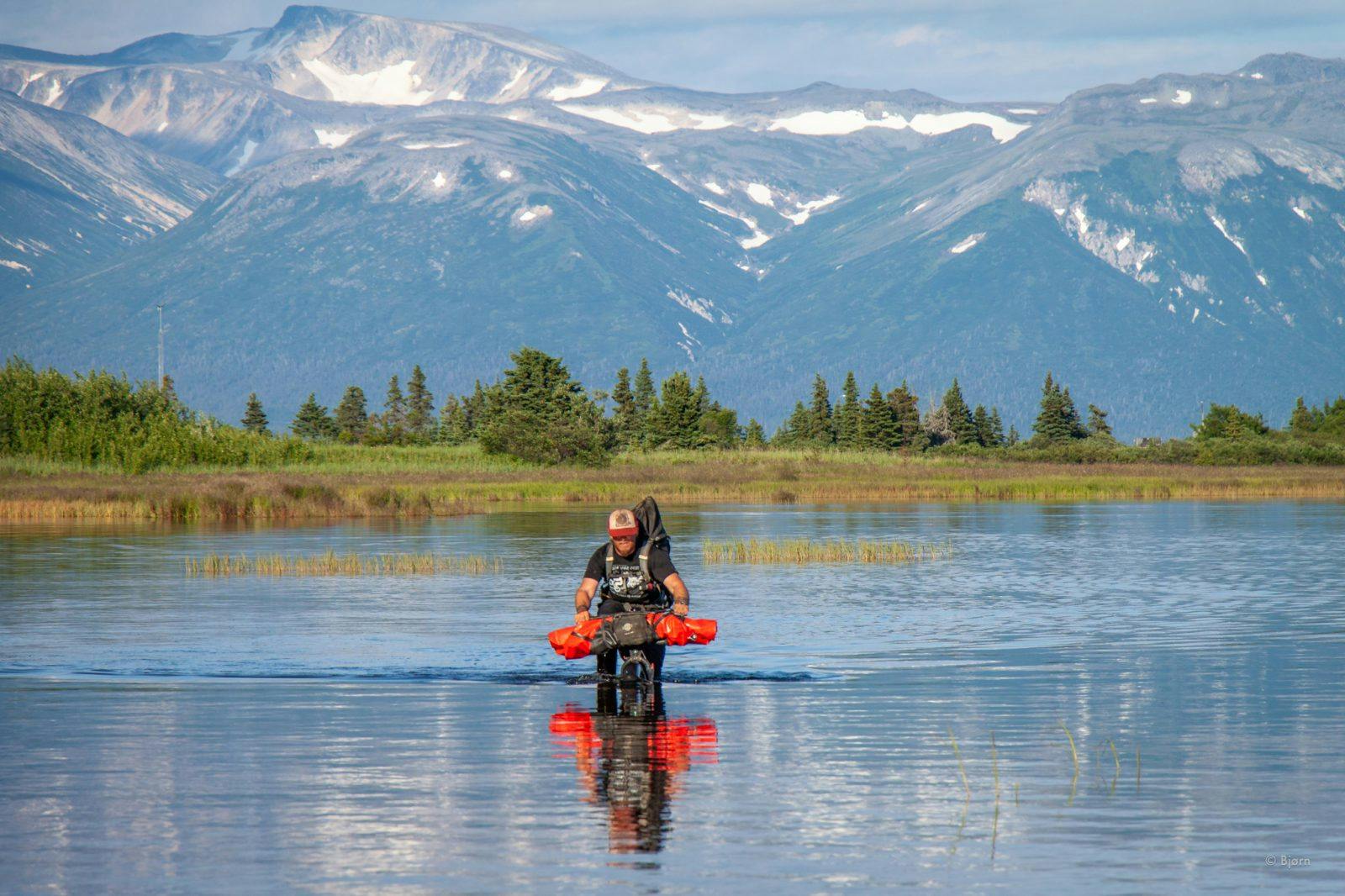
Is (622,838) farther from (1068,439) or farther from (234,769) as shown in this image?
(1068,439)

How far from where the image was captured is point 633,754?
61.8 feet

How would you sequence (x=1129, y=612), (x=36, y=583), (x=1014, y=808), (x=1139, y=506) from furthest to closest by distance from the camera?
1. (x=1139, y=506)
2. (x=36, y=583)
3. (x=1129, y=612)
4. (x=1014, y=808)

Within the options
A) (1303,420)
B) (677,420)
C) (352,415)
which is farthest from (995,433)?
(352,415)

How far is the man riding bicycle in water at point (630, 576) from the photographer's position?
68.9 feet

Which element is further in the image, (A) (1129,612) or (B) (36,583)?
(B) (36,583)

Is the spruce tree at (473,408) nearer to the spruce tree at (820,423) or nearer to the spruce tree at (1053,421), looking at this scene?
the spruce tree at (820,423)

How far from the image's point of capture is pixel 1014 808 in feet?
52.4

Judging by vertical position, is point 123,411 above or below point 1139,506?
above

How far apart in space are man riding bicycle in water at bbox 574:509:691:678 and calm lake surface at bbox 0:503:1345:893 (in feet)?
4.29

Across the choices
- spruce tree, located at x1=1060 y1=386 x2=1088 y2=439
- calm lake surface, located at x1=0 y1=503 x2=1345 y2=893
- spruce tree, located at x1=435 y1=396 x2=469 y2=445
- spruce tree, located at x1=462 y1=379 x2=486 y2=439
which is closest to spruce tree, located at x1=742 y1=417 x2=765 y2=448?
spruce tree, located at x1=462 y1=379 x2=486 y2=439

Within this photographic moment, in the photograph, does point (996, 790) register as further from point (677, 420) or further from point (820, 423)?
point (820, 423)

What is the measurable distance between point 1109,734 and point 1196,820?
4.44 meters

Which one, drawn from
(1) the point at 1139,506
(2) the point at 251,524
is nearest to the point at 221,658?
(2) the point at 251,524

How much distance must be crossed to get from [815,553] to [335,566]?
13183mm
